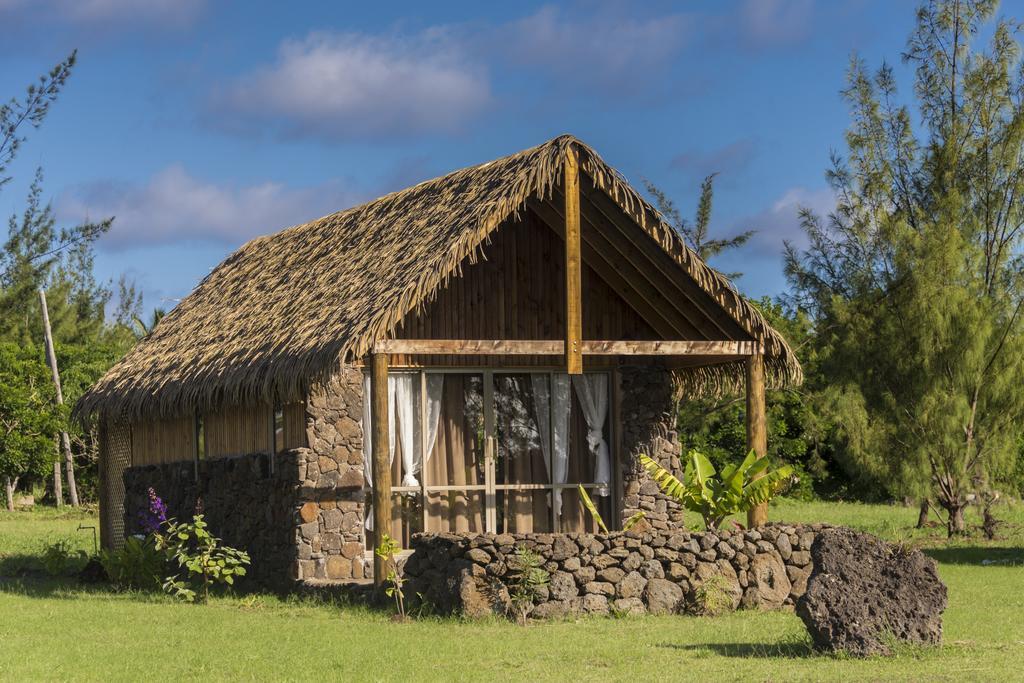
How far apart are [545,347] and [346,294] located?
223 cm

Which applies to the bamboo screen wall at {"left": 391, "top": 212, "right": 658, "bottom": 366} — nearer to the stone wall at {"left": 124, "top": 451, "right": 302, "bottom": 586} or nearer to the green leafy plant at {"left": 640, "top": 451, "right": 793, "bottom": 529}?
the stone wall at {"left": 124, "top": 451, "right": 302, "bottom": 586}

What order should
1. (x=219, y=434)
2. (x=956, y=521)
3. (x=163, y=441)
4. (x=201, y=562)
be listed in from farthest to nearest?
(x=956, y=521) → (x=163, y=441) → (x=219, y=434) → (x=201, y=562)

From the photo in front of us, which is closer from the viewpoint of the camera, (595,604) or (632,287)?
(595,604)

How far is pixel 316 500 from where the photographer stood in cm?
1519

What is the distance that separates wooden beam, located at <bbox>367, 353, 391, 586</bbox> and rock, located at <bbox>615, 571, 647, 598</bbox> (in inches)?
87.8

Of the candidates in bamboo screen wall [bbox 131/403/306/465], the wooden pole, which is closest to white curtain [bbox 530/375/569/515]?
bamboo screen wall [bbox 131/403/306/465]

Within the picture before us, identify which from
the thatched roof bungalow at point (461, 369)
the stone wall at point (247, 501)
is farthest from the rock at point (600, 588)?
the stone wall at point (247, 501)

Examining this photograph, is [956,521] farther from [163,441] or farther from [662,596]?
[163,441]

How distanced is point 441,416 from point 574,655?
6345mm

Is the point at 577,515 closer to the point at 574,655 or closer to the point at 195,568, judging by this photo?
the point at 195,568

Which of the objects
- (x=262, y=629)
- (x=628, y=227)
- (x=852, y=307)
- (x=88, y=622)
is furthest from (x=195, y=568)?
(x=852, y=307)

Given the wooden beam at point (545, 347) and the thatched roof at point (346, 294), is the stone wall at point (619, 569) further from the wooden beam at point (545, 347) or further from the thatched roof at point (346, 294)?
the thatched roof at point (346, 294)

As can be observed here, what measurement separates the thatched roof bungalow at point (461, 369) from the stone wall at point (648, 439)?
0.02 metres

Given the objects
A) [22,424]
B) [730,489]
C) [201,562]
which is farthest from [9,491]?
[730,489]
